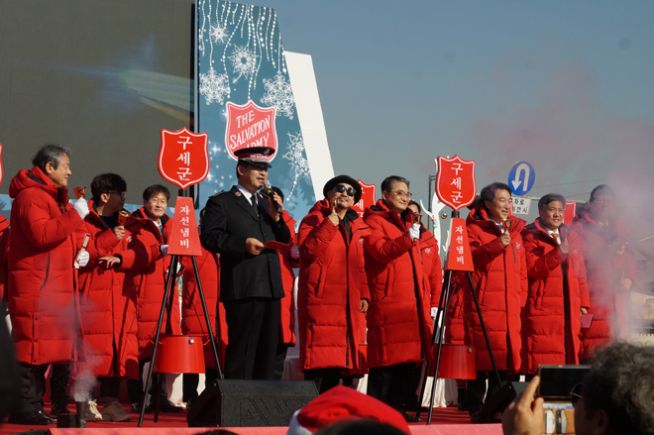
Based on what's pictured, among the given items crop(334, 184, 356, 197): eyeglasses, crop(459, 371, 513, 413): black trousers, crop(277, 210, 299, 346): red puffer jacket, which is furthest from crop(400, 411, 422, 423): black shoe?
crop(334, 184, 356, 197): eyeglasses

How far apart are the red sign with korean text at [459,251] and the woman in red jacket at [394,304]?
259mm

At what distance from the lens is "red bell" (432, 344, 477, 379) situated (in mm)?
6746

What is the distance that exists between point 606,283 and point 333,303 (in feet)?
7.61

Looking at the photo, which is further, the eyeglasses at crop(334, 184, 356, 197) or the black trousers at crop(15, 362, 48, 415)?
the eyeglasses at crop(334, 184, 356, 197)

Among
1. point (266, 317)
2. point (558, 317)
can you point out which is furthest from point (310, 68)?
point (266, 317)

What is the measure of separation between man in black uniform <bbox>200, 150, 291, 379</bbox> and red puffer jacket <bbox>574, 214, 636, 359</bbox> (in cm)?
298

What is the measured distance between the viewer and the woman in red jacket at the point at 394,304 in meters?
6.63

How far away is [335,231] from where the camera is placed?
19.9 ft

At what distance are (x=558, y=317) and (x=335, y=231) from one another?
2.09 meters

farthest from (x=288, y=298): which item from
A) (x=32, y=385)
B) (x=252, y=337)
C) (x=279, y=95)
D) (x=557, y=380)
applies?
(x=279, y=95)

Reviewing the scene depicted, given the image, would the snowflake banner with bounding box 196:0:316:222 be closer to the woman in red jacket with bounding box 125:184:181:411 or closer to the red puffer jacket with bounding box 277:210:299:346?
the red puffer jacket with bounding box 277:210:299:346

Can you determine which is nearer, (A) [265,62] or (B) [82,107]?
(B) [82,107]

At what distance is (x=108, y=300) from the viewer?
21.8 ft

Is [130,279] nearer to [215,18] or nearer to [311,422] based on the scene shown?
[311,422]
